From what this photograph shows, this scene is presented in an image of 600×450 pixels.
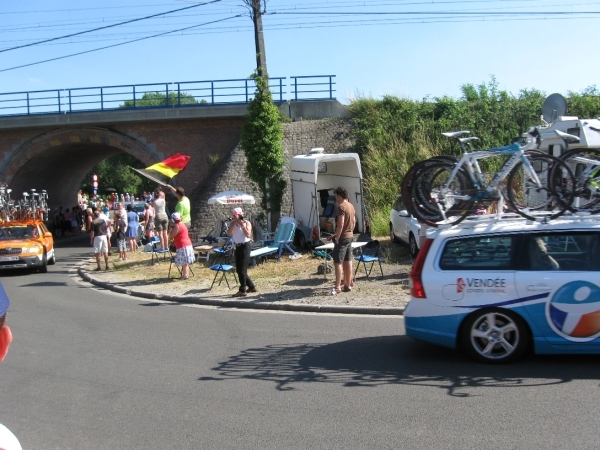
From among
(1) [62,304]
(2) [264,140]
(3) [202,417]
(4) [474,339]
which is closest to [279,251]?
(2) [264,140]

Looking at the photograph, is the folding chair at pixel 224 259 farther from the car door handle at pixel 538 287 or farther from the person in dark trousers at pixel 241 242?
the car door handle at pixel 538 287

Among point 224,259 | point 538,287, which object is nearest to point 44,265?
point 224,259

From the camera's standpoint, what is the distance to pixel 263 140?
2133 cm

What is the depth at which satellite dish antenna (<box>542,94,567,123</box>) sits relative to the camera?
15.9 meters

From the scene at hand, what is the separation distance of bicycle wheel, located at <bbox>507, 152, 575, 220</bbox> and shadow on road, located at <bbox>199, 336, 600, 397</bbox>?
5.71ft

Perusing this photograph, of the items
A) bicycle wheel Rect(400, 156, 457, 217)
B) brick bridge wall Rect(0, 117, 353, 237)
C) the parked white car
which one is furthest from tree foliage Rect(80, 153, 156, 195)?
bicycle wheel Rect(400, 156, 457, 217)

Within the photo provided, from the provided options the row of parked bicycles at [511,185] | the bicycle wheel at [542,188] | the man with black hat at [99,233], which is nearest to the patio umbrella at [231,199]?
the man with black hat at [99,233]

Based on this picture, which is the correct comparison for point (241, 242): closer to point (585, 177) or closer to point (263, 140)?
point (585, 177)

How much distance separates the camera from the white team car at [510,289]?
7.15 m

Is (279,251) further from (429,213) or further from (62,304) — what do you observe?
(429,213)

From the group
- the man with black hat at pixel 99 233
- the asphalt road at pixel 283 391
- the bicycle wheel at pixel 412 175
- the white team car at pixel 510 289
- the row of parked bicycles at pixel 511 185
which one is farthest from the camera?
the man with black hat at pixel 99 233

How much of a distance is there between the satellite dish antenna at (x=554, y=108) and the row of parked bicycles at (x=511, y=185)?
26.2ft

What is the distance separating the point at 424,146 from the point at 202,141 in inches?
389

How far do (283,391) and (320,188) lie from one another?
14045 mm
